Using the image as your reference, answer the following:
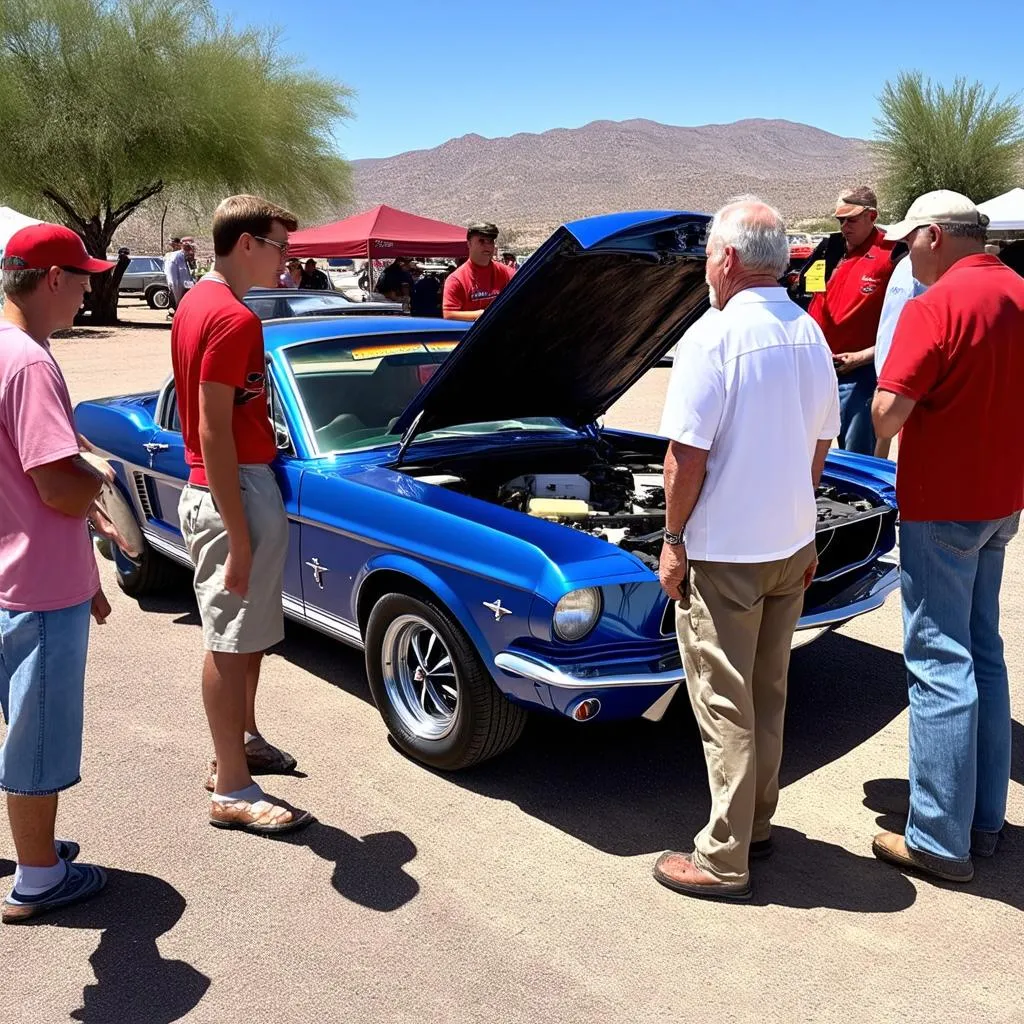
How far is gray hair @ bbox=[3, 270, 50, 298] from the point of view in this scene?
2.75 meters

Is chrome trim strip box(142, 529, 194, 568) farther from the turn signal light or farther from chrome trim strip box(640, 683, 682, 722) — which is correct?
chrome trim strip box(640, 683, 682, 722)

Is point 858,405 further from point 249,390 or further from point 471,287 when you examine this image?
point 249,390

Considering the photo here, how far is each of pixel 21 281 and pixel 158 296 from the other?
33356 mm

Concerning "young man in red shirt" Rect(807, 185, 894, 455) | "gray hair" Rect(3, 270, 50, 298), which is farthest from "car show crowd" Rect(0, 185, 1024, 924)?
"young man in red shirt" Rect(807, 185, 894, 455)

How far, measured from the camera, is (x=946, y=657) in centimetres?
Result: 312

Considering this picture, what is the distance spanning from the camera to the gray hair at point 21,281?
275 cm

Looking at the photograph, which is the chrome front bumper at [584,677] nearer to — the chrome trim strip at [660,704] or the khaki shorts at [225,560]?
the chrome trim strip at [660,704]

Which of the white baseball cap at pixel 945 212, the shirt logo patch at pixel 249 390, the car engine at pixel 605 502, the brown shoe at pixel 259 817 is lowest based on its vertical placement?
the brown shoe at pixel 259 817

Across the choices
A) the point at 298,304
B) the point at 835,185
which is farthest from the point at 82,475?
the point at 835,185

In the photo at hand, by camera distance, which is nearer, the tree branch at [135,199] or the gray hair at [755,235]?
the gray hair at [755,235]

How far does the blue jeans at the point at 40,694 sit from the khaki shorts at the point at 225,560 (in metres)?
0.49

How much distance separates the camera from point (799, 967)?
276 centimetres

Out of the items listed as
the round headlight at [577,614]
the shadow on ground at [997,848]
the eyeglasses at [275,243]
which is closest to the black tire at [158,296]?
the eyeglasses at [275,243]

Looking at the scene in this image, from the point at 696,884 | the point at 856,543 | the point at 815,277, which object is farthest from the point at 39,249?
the point at 815,277
